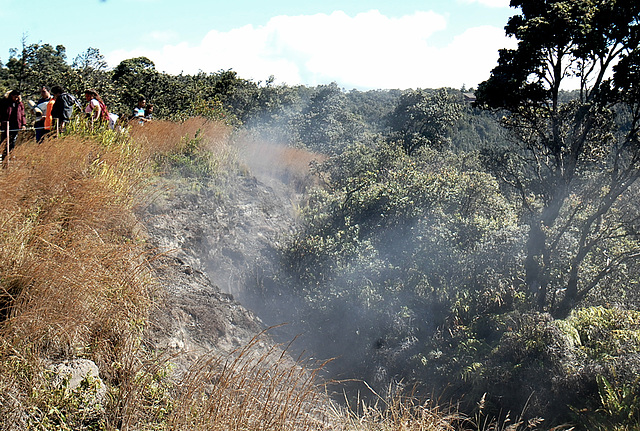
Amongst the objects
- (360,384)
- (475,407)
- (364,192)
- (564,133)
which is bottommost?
(360,384)

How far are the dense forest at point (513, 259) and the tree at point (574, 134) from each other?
29 millimetres

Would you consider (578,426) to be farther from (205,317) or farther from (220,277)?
(220,277)

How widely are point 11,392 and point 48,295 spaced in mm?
894

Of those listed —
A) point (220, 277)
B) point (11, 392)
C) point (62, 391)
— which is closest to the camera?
point (11, 392)

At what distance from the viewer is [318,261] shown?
10.4 meters

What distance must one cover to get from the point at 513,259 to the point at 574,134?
2.52 meters

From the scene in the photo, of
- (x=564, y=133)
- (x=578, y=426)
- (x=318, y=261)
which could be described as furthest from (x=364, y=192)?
(x=578, y=426)

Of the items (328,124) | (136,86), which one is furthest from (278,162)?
(328,124)

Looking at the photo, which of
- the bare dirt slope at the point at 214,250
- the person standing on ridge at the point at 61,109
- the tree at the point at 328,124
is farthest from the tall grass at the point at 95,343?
the tree at the point at 328,124

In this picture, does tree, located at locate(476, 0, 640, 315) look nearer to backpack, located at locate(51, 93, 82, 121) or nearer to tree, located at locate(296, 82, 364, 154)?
backpack, located at locate(51, 93, 82, 121)

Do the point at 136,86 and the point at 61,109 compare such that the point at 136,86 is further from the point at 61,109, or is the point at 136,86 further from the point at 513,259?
the point at 513,259

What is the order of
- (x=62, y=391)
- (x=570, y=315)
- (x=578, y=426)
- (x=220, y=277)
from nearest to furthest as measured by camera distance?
(x=62, y=391)
(x=578, y=426)
(x=570, y=315)
(x=220, y=277)

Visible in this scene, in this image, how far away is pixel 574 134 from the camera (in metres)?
8.69

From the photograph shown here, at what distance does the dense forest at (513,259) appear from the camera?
7.15 meters
